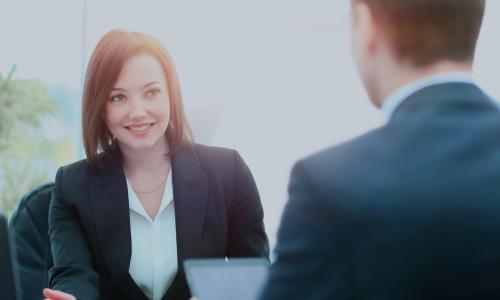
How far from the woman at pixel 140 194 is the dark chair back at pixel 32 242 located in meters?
0.07

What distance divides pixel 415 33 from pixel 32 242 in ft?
5.41

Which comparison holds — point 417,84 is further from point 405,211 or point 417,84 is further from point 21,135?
point 21,135

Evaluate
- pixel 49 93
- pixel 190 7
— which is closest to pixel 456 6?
pixel 190 7

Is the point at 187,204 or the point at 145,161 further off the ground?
the point at 145,161

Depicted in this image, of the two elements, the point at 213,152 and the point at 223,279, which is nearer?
the point at 223,279

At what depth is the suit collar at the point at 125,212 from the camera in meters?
2.19

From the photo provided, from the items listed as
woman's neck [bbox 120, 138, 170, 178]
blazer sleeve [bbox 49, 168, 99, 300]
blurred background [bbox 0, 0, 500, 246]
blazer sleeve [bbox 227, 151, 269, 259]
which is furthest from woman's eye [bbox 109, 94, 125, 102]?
blurred background [bbox 0, 0, 500, 246]

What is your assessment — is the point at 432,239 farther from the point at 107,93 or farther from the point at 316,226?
the point at 107,93

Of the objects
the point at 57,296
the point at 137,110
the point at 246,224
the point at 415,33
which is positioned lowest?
the point at 57,296

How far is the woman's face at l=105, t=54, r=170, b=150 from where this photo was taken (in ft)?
7.20

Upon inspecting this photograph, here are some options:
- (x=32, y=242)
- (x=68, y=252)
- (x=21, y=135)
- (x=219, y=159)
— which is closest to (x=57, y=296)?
(x=68, y=252)

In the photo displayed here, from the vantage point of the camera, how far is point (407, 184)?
0.88m

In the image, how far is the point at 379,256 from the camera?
2.95ft

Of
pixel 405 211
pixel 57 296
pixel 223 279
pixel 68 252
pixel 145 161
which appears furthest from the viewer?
pixel 145 161
